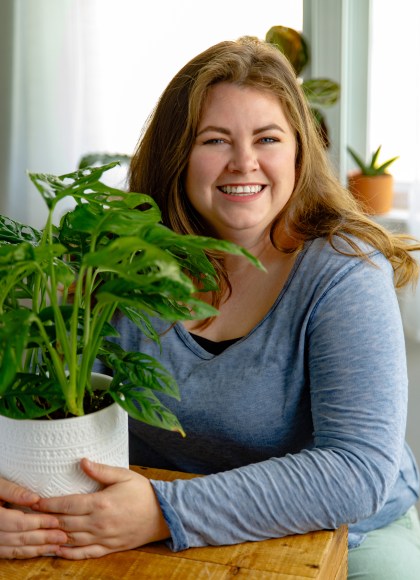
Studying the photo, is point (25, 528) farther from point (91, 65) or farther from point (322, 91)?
point (91, 65)

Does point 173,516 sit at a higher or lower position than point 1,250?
lower

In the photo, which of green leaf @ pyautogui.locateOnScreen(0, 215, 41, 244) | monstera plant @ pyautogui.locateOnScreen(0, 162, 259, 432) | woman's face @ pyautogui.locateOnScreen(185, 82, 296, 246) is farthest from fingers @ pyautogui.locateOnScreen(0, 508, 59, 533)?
woman's face @ pyautogui.locateOnScreen(185, 82, 296, 246)

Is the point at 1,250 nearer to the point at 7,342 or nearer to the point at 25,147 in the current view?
the point at 7,342

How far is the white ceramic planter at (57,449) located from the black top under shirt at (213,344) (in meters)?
0.39

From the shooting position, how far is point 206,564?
1060 mm

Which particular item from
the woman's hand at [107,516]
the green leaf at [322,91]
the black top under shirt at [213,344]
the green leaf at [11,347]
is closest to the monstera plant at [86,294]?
the green leaf at [11,347]

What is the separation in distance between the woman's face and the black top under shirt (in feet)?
0.66

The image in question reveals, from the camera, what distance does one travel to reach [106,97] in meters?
2.89

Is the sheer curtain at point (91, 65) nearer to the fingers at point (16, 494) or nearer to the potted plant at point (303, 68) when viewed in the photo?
the potted plant at point (303, 68)

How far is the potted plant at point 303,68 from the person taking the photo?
7.88 feet

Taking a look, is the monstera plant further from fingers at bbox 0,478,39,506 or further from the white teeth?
the white teeth

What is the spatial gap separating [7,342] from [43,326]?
0.12 metres

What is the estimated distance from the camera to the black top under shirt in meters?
1.45

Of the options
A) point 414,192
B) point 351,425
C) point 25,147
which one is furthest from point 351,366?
point 25,147
